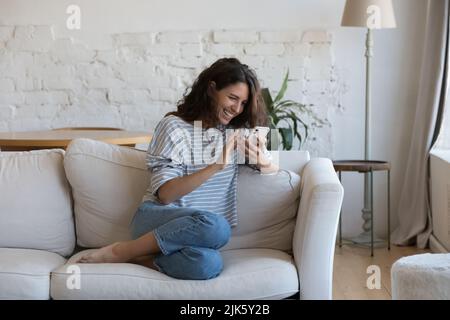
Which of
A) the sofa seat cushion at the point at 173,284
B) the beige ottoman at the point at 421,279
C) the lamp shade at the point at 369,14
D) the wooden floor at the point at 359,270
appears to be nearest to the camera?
the beige ottoman at the point at 421,279

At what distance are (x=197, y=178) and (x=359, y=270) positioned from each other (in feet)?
5.26

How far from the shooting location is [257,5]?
474cm

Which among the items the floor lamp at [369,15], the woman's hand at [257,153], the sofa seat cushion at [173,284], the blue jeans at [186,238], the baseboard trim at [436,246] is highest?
the floor lamp at [369,15]

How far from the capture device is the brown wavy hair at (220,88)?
9.69ft

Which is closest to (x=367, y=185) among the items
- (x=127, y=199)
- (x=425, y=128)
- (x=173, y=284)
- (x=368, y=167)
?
(x=368, y=167)

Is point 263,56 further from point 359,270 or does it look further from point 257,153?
point 257,153

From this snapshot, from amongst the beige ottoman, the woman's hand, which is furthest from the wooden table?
the beige ottoman

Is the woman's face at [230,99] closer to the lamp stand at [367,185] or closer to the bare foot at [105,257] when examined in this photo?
the bare foot at [105,257]

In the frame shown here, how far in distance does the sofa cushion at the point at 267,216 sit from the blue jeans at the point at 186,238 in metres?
0.21

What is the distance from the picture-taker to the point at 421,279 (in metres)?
2.28

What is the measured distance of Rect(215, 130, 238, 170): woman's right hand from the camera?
280 centimetres

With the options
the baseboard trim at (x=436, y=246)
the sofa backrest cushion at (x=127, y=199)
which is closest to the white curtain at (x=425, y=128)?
the baseboard trim at (x=436, y=246)

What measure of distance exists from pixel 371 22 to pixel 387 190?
1077mm
